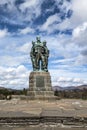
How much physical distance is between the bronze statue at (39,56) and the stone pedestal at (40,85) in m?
0.72

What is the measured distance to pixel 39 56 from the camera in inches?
983

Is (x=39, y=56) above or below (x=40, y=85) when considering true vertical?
above

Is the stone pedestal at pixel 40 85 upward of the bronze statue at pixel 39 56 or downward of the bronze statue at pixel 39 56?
downward

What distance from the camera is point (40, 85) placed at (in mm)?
24172

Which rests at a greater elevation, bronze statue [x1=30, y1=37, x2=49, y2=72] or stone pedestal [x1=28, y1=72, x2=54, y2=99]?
bronze statue [x1=30, y1=37, x2=49, y2=72]

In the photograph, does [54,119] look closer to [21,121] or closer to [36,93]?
[21,121]

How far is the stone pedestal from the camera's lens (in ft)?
78.6

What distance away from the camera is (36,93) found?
2392 cm

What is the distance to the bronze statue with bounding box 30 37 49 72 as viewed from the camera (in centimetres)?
2486

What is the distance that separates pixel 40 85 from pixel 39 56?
2.43 meters

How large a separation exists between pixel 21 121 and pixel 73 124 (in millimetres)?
1703

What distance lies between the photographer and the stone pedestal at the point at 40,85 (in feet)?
78.6

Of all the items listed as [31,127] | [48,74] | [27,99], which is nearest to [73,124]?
[31,127]

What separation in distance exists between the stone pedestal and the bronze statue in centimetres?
72
